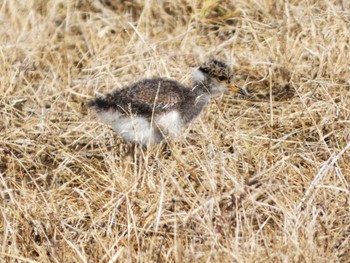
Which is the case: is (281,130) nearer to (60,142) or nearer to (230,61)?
(230,61)

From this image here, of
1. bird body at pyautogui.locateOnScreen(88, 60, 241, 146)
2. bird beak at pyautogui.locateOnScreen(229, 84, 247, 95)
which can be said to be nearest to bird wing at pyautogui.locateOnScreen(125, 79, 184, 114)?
bird body at pyautogui.locateOnScreen(88, 60, 241, 146)

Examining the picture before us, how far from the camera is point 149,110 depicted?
411 cm

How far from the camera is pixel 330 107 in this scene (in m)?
4.31

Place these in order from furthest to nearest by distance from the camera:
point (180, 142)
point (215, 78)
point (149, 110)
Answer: point (215, 78) → point (180, 142) → point (149, 110)

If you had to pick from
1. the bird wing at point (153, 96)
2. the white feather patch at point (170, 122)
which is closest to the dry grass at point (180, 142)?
the white feather patch at point (170, 122)

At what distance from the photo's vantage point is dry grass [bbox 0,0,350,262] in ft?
11.1

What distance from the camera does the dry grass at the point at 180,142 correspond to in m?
3.39

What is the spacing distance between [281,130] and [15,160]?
1.49m

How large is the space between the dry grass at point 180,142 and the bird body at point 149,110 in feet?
0.34

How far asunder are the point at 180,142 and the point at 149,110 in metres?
0.28

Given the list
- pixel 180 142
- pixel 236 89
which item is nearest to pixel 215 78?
pixel 236 89

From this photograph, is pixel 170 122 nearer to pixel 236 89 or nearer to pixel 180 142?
pixel 180 142

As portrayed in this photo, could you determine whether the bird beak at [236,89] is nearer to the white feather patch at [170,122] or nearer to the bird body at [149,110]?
the bird body at [149,110]

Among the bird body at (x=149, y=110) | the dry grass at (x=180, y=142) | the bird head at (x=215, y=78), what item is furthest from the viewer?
the bird head at (x=215, y=78)
